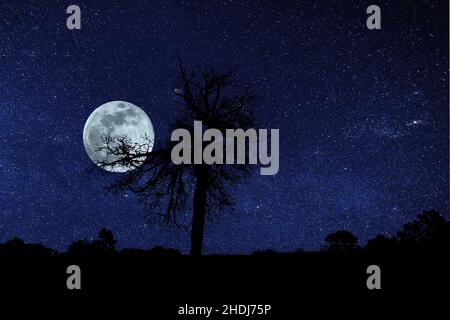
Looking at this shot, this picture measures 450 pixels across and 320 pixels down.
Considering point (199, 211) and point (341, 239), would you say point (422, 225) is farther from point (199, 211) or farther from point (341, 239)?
point (199, 211)

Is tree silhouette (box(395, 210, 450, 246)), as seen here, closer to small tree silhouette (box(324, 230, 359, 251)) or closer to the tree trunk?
small tree silhouette (box(324, 230, 359, 251))

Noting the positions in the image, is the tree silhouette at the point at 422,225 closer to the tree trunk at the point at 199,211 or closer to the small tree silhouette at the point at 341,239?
the small tree silhouette at the point at 341,239

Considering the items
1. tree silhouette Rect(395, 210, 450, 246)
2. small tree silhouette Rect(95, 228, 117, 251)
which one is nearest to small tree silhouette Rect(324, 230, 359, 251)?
tree silhouette Rect(395, 210, 450, 246)

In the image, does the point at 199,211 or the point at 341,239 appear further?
the point at 341,239

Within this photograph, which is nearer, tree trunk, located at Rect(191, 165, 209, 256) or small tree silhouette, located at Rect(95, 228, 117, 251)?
tree trunk, located at Rect(191, 165, 209, 256)

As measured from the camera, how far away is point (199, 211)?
585 inches

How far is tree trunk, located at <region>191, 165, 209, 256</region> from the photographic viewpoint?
14469mm

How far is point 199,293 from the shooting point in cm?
1005

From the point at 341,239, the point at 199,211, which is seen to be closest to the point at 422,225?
the point at 341,239

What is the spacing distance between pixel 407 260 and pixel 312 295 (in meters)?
3.24

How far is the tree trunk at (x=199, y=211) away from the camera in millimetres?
14469

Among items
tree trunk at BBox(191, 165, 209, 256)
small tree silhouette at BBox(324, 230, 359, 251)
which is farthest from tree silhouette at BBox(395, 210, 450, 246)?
tree trunk at BBox(191, 165, 209, 256)
